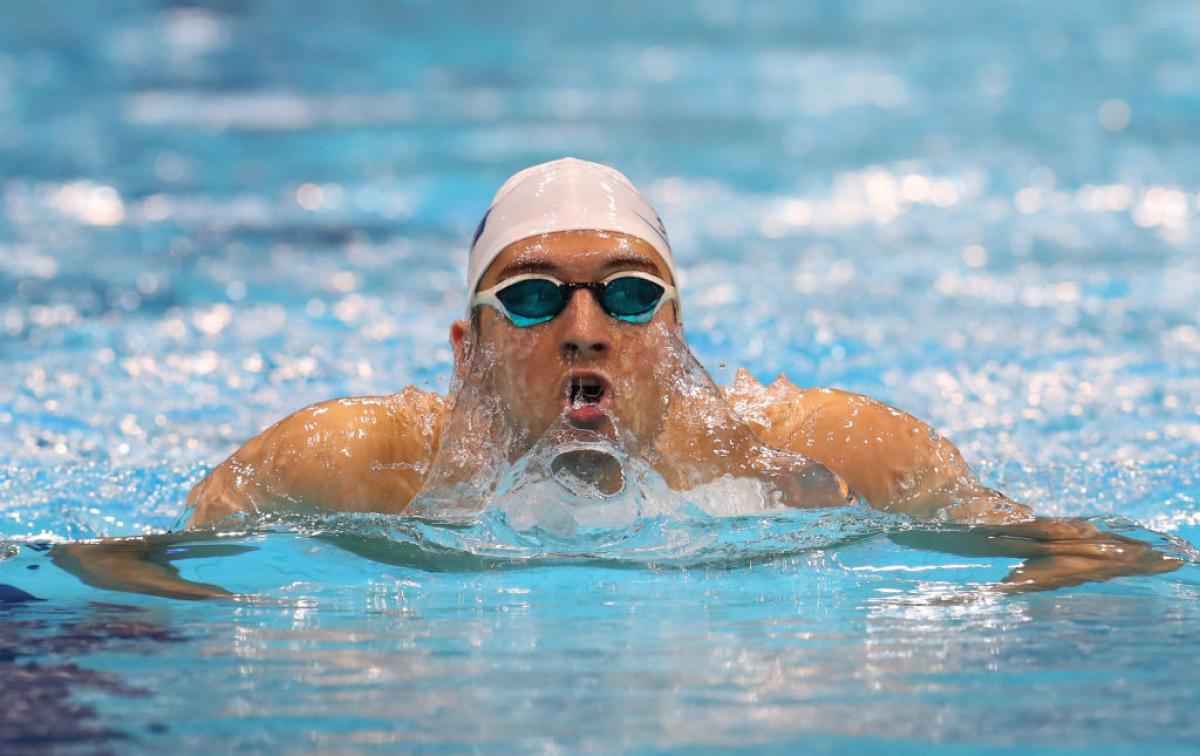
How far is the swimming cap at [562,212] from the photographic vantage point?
3182 millimetres

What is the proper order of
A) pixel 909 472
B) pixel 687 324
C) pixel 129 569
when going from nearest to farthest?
pixel 129 569
pixel 909 472
pixel 687 324

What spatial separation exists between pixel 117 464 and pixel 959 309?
353 cm

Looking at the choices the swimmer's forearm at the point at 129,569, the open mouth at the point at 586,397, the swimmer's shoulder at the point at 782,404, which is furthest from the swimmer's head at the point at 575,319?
the swimmer's forearm at the point at 129,569

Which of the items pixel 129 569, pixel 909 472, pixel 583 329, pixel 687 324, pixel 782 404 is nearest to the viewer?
pixel 129 569

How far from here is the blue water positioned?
196 cm

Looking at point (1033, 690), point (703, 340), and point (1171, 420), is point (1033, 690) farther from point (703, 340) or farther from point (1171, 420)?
point (703, 340)

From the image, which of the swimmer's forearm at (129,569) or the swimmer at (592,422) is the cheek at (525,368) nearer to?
the swimmer at (592,422)

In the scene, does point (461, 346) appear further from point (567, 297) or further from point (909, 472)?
point (909, 472)

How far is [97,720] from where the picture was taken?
71.8 inches

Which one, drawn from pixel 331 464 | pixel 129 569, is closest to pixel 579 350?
pixel 331 464

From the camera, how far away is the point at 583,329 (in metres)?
2.92

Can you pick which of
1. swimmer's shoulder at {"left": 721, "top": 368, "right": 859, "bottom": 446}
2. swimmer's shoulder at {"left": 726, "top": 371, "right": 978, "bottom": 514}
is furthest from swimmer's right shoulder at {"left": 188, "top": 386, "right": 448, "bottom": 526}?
swimmer's shoulder at {"left": 726, "top": 371, "right": 978, "bottom": 514}

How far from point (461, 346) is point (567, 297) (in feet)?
1.27

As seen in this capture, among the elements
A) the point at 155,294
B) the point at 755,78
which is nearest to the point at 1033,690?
the point at 155,294
